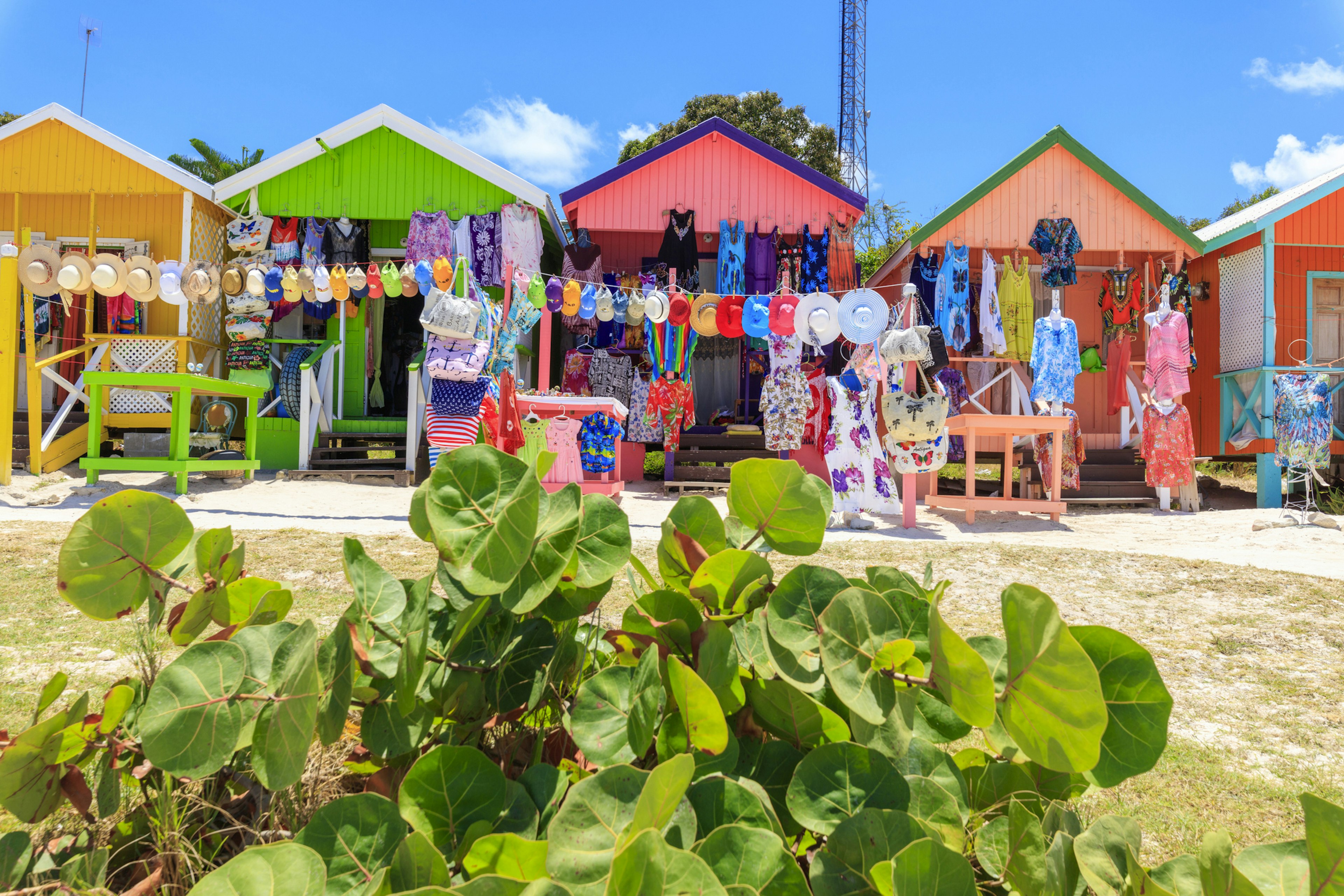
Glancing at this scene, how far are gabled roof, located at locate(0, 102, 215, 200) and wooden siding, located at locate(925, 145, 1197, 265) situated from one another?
32.2ft

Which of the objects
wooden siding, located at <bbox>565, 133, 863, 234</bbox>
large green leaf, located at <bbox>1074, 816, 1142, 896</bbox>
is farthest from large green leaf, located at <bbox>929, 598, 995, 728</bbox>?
wooden siding, located at <bbox>565, 133, 863, 234</bbox>

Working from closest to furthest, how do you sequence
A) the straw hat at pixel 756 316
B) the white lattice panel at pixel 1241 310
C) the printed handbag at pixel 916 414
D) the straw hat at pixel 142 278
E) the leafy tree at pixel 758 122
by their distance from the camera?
the printed handbag at pixel 916 414, the straw hat at pixel 142 278, the straw hat at pixel 756 316, the white lattice panel at pixel 1241 310, the leafy tree at pixel 758 122

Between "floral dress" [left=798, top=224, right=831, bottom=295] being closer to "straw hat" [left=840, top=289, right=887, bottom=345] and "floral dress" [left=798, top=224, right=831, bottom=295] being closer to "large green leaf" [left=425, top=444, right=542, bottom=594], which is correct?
"straw hat" [left=840, top=289, right=887, bottom=345]

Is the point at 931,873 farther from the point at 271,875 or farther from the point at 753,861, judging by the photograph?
the point at 271,875

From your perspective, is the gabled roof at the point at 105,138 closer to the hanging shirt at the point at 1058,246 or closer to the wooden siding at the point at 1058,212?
the wooden siding at the point at 1058,212

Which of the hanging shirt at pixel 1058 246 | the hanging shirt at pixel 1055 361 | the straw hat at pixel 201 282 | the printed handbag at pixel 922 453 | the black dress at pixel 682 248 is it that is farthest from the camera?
the black dress at pixel 682 248

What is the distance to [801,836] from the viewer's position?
0.64m

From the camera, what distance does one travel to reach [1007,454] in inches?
316

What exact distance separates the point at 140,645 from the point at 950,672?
103cm

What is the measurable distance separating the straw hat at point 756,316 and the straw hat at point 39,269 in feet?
22.1

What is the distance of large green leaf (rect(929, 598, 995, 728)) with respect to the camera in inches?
20.1

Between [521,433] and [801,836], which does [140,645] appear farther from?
[521,433]

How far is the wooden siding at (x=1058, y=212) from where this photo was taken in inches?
383

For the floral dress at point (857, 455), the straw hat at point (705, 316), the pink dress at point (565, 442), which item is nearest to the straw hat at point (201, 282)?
the pink dress at point (565, 442)
